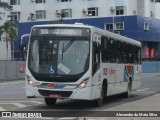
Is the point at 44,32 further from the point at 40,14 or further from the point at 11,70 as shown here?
the point at 40,14

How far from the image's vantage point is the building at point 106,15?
75.6 m

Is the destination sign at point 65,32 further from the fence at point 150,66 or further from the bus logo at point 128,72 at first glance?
the fence at point 150,66

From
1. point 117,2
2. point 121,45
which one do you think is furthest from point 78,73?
point 117,2

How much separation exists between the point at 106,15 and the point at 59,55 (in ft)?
206

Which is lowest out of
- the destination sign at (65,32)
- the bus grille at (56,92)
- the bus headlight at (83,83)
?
the bus grille at (56,92)

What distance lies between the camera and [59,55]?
17734 mm

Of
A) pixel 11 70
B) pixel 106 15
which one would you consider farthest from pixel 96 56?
pixel 106 15

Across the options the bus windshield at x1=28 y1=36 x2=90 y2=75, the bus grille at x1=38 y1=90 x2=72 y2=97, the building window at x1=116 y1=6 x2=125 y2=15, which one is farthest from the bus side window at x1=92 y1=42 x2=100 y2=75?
the building window at x1=116 y1=6 x2=125 y2=15

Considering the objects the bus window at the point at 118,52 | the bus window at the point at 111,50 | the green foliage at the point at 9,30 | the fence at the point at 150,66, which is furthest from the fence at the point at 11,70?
the bus window at the point at 111,50

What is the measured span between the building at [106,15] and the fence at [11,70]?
20.7 metres

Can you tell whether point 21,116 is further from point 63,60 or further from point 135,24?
point 135,24

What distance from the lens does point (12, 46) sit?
84.8 m

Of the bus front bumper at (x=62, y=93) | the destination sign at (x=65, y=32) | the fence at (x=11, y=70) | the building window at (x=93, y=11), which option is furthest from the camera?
the building window at (x=93, y=11)

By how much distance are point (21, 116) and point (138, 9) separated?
64.8 metres
